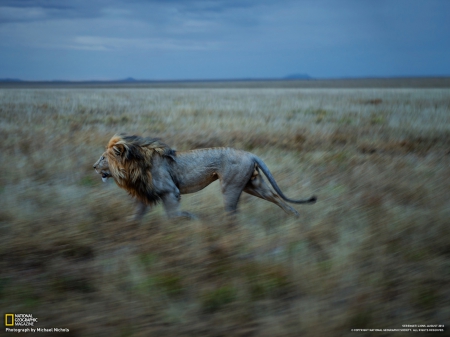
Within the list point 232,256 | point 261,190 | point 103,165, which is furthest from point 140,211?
point 232,256

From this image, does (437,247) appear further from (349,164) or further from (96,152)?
(96,152)

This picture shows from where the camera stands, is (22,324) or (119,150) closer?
(22,324)

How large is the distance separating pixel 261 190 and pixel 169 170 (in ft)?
3.95

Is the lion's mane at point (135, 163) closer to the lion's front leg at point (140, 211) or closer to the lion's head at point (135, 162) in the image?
the lion's head at point (135, 162)

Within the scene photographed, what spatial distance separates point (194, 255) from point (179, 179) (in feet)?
4.48

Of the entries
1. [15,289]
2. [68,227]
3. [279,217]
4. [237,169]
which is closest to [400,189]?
[279,217]

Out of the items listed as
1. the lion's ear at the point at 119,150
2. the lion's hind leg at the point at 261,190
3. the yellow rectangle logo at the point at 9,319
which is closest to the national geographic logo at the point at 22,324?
the yellow rectangle logo at the point at 9,319

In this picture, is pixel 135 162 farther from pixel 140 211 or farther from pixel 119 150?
pixel 140 211

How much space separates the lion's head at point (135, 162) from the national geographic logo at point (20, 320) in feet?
7.46

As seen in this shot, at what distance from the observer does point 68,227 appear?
5516mm

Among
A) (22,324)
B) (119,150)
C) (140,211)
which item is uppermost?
(119,150)

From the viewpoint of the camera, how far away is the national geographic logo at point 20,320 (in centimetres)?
358

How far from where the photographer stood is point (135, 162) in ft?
18.9

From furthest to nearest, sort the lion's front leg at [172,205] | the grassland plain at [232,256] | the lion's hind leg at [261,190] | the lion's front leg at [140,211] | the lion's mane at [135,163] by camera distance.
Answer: the lion's hind leg at [261,190] → the lion's front leg at [140,211] → the lion's mane at [135,163] → the lion's front leg at [172,205] → the grassland plain at [232,256]
